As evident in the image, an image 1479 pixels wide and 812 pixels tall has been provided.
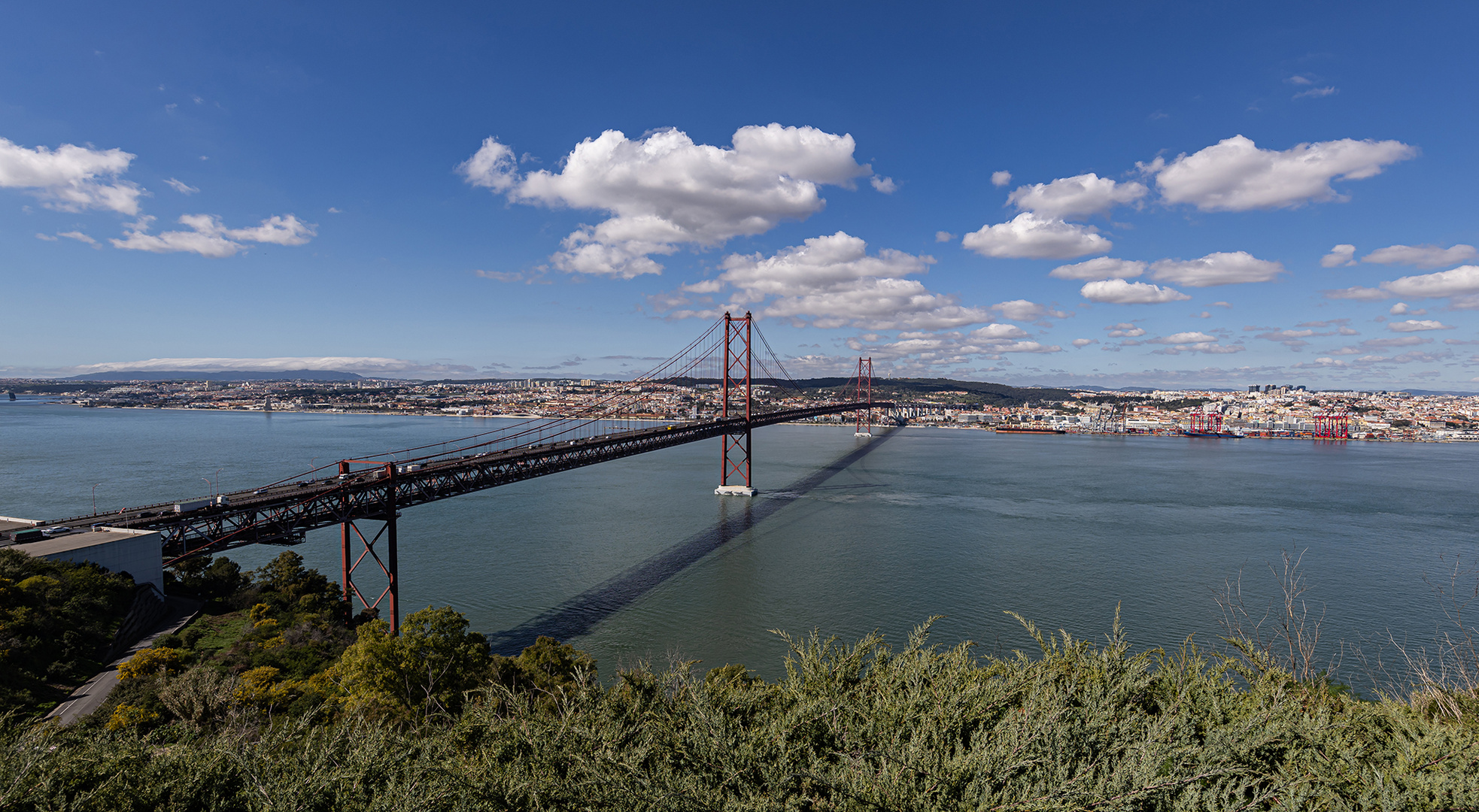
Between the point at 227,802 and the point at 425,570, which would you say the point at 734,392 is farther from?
the point at 227,802

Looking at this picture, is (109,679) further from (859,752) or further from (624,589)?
(859,752)

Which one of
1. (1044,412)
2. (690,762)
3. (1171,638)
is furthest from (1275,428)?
(690,762)

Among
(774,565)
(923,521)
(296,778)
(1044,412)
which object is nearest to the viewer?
(296,778)

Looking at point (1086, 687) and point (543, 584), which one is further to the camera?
point (543, 584)

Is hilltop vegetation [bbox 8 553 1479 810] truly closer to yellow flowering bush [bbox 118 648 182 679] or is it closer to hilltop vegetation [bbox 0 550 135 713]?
yellow flowering bush [bbox 118 648 182 679]

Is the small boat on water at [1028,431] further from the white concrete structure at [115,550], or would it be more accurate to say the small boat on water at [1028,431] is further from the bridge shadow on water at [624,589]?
the white concrete structure at [115,550]

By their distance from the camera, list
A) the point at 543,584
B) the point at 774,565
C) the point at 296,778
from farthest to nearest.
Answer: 1. the point at 774,565
2. the point at 543,584
3. the point at 296,778

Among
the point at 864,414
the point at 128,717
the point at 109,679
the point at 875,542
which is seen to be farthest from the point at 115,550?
the point at 864,414
